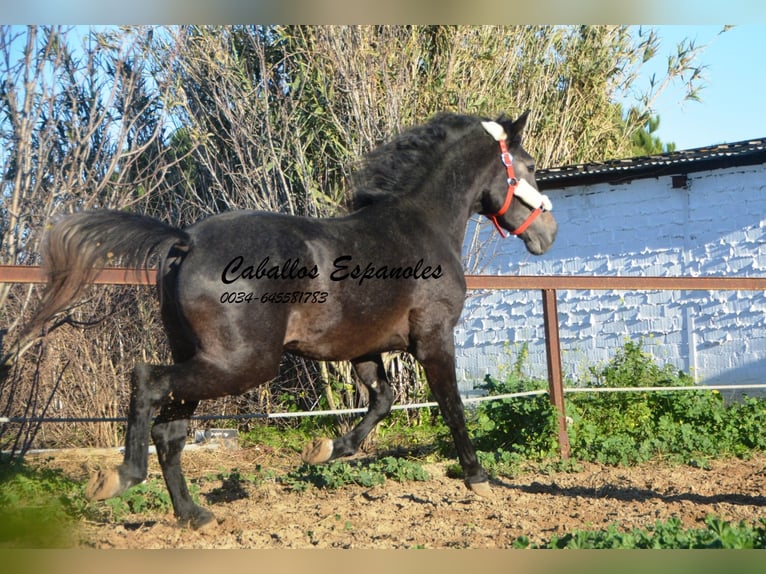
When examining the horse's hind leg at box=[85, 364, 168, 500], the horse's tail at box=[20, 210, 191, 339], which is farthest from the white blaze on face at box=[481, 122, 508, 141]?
the horse's hind leg at box=[85, 364, 168, 500]

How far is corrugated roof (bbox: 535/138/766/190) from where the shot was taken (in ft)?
31.7

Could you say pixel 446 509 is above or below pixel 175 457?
below

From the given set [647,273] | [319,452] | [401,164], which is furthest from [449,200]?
[647,273]

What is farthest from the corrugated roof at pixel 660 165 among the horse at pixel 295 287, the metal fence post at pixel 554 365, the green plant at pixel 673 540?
the green plant at pixel 673 540

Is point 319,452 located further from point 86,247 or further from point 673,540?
point 673,540

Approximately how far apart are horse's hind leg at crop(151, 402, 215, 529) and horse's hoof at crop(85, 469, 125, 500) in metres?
0.40

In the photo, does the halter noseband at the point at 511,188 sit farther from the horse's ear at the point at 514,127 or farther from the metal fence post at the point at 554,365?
the metal fence post at the point at 554,365

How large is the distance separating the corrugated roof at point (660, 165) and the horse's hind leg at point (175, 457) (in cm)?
794

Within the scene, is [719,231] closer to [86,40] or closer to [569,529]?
[569,529]

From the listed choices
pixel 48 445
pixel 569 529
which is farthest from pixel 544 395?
pixel 48 445

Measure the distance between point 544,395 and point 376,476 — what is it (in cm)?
226

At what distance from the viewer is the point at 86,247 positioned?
409cm

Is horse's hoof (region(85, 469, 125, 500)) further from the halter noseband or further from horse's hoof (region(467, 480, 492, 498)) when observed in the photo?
the halter noseband

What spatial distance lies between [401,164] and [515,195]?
2.83ft
